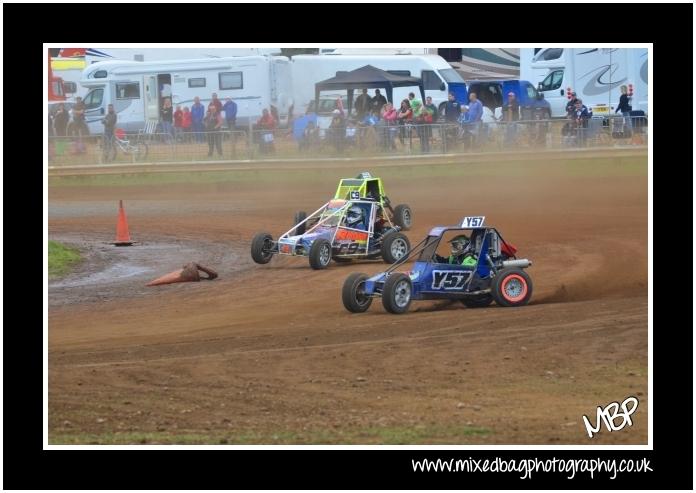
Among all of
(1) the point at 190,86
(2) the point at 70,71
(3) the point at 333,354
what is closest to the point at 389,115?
(1) the point at 190,86

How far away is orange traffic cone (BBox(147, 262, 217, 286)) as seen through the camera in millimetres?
17500

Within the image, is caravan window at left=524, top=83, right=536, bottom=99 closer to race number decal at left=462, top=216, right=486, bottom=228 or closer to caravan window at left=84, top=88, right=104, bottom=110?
caravan window at left=84, top=88, right=104, bottom=110

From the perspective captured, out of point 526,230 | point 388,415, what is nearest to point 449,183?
point 526,230

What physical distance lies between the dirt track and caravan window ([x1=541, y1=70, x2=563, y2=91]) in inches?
582

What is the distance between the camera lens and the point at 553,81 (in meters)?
36.4

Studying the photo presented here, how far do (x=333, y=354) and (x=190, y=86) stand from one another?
2456 cm

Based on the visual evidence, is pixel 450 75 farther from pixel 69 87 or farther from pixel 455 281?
pixel 455 281

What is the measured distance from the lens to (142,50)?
36.5 m

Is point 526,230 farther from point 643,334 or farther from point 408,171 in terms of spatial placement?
point 643,334

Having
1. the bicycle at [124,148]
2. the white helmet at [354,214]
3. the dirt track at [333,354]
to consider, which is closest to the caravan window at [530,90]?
the bicycle at [124,148]

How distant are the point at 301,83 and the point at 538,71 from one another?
7.96 metres

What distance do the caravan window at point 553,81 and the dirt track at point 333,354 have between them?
48.5ft

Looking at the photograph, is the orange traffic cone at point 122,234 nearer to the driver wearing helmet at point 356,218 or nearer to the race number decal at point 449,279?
the driver wearing helmet at point 356,218

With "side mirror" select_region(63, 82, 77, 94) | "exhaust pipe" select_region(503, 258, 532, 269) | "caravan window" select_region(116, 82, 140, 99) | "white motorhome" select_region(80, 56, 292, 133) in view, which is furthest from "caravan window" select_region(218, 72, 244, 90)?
"exhaust pipe" select_region(503, 258, 532, 269)
